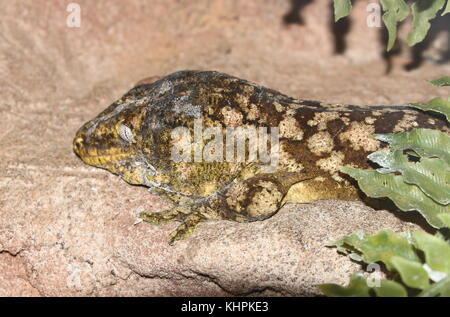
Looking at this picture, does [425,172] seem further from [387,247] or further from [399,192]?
[387,247]

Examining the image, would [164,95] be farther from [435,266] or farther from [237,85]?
[435,266]

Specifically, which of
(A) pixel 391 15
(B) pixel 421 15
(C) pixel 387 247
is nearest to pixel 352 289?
(C) pixel 387 247

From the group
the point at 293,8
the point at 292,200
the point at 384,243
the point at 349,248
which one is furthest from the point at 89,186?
the point at 293,8

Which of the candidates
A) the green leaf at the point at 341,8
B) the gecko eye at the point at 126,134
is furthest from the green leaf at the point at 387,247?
the gecko eye at the point at 126,134

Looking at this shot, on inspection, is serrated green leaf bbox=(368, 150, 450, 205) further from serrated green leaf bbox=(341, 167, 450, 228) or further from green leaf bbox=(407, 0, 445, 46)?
green leaf bbox=(407, 0, 445, 46)

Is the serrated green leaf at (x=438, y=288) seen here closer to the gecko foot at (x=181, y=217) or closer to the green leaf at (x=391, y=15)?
the gecko foot at (x=181, y=217)

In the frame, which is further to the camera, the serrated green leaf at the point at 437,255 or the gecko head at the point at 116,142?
the gecko head at the point at 116,142
